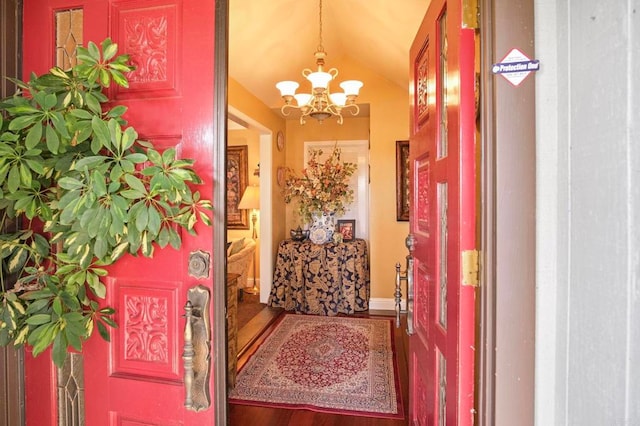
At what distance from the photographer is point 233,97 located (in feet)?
10.4

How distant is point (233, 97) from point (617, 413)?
133 inches

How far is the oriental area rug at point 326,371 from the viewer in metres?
2.10

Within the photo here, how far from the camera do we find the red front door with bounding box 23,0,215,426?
1.06 m

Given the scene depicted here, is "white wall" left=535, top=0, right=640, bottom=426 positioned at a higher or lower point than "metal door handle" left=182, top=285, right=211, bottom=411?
higher

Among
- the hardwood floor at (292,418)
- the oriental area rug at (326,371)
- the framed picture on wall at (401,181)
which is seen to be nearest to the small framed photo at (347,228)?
the framed picture on wall at (401,181)

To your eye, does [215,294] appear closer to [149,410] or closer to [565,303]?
[149,410]

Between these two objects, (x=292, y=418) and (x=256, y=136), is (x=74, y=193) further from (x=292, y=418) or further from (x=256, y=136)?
(x=256, y=136)

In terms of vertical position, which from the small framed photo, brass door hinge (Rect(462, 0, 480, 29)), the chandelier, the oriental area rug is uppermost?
the chandelier

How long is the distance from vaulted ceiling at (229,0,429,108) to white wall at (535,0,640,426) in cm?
180

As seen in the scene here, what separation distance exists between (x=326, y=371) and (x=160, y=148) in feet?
7.07

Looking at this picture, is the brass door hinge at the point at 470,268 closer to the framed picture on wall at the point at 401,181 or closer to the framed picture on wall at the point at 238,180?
the framed picture on wall at the point at 401,181

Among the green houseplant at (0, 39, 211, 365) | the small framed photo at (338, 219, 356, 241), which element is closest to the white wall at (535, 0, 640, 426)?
the green houseplant at (0, 39, 211, 365)

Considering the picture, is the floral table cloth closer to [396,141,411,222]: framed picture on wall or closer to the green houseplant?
[396,141,411,222]: framed picture on wall

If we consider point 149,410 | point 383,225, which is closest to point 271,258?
point 383,225
